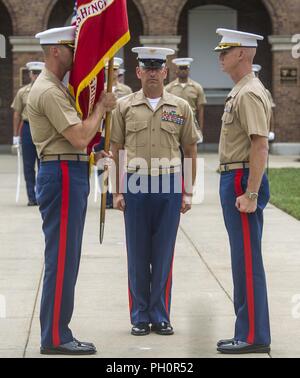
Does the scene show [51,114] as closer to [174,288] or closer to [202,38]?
[174,288]

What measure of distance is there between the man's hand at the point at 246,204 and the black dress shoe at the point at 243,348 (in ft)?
2.71

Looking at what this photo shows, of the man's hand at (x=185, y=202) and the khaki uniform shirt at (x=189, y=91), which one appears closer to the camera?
the man's hand at (x=185, y=202)

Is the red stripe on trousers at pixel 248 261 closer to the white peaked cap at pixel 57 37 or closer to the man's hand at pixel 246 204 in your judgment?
the man's hand at pixel 246 204

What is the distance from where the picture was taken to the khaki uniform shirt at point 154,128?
7.43 meters

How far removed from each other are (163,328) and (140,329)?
6.1 inches

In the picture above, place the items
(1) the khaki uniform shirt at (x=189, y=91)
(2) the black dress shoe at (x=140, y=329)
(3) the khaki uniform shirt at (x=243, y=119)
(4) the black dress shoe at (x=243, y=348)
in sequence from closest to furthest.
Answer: (3) the khaki uniform shirt at (x=243, y=119), (4) the black dress shoe at (x=243, y=348), (2) the black dress shoe at (x=140, y=329), (1) the khaki uniform shirt at (x=189, y=91)

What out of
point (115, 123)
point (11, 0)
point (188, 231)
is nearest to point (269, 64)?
point (11, 0)

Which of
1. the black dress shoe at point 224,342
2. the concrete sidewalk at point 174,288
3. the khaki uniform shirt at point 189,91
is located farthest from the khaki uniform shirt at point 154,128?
the khaki uniform shirt at point 189,91

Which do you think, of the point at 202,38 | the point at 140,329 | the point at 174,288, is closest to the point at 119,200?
the point at 140,329

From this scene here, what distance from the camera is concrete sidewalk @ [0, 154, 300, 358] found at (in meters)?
7.02

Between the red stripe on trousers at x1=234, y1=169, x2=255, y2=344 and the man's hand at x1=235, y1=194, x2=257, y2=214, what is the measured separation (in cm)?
8

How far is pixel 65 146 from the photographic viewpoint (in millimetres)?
6539

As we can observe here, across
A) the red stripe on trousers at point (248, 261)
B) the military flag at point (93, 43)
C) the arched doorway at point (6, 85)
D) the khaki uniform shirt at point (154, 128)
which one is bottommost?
the arched doorway at point (6, 85)

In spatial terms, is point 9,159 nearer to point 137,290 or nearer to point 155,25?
point 155,25
